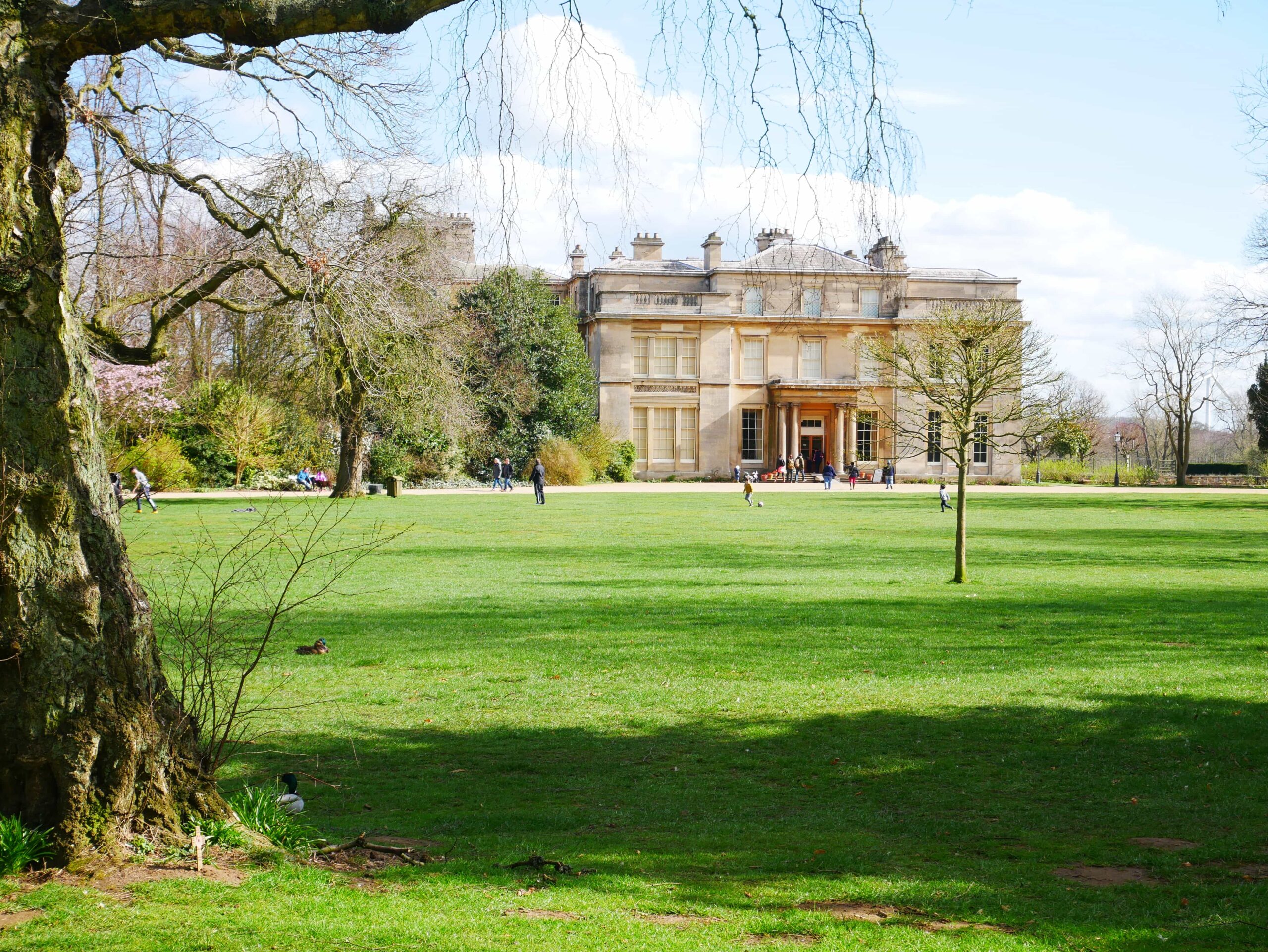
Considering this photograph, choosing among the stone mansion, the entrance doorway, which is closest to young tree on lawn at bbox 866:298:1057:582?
the stone mansion

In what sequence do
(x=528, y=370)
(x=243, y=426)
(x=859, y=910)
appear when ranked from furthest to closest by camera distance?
1. (x=528, y=370)
2. (x=243, y=426)
3. (x=859, y=910)

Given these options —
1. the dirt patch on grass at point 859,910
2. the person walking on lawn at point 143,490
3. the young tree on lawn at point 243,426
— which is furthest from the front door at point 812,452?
the dirt patch on grass at point 859,910

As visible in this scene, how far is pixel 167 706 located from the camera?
5066mm

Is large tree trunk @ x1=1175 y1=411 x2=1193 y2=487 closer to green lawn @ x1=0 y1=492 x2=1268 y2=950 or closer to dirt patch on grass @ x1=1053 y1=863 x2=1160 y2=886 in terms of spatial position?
green lawn @ x1=0 y1=492 x2=1268 y2=950

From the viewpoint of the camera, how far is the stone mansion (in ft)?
199

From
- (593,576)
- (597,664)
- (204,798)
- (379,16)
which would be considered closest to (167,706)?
(204,798)

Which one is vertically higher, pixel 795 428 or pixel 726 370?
pixel 726 370

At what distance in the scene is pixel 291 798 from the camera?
19.7 feet

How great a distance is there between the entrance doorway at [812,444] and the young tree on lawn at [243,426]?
30.9 meters

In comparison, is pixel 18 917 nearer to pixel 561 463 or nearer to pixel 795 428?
pixel 561 463

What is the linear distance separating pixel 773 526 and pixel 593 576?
37.6 feet

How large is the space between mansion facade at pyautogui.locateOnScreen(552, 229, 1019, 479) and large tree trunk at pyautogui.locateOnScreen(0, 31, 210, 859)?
55649 millimetres

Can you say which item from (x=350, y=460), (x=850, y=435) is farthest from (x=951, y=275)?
(x=350, y=460)

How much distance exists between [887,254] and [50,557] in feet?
13.6
